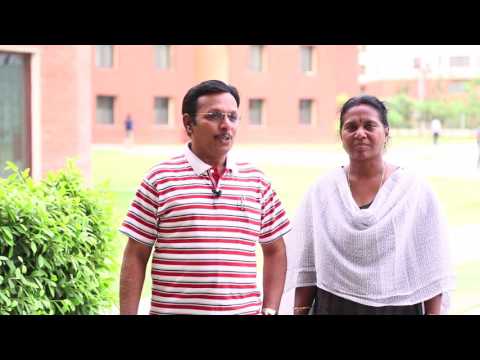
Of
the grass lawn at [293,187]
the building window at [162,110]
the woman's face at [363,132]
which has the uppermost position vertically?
the building window at [162,110]

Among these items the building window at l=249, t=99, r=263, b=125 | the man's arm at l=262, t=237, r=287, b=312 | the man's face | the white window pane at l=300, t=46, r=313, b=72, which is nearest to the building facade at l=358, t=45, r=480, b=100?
the white window pane at l=300, t=46, r=313, b=72

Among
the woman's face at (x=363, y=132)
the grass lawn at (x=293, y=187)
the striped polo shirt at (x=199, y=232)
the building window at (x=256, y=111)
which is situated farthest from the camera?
the building window at (x=256, y=111)

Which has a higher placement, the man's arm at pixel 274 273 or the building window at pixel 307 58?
the building window at pixel 307 58

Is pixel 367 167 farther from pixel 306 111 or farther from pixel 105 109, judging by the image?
pixel 306 111

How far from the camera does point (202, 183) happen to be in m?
2.63

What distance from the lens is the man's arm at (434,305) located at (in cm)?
305

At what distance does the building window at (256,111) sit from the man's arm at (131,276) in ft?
128

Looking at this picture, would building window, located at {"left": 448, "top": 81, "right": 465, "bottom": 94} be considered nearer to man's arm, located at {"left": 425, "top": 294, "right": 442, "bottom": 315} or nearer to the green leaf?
the green leaf

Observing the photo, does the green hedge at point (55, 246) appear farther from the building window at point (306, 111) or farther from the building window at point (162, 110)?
the building window at point (306, 111)

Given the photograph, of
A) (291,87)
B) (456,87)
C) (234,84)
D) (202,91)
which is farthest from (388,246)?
(456,87)

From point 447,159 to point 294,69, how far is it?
1359 cm

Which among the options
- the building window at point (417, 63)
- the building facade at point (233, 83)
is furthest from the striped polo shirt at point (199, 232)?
the building window at point (417, 63)
